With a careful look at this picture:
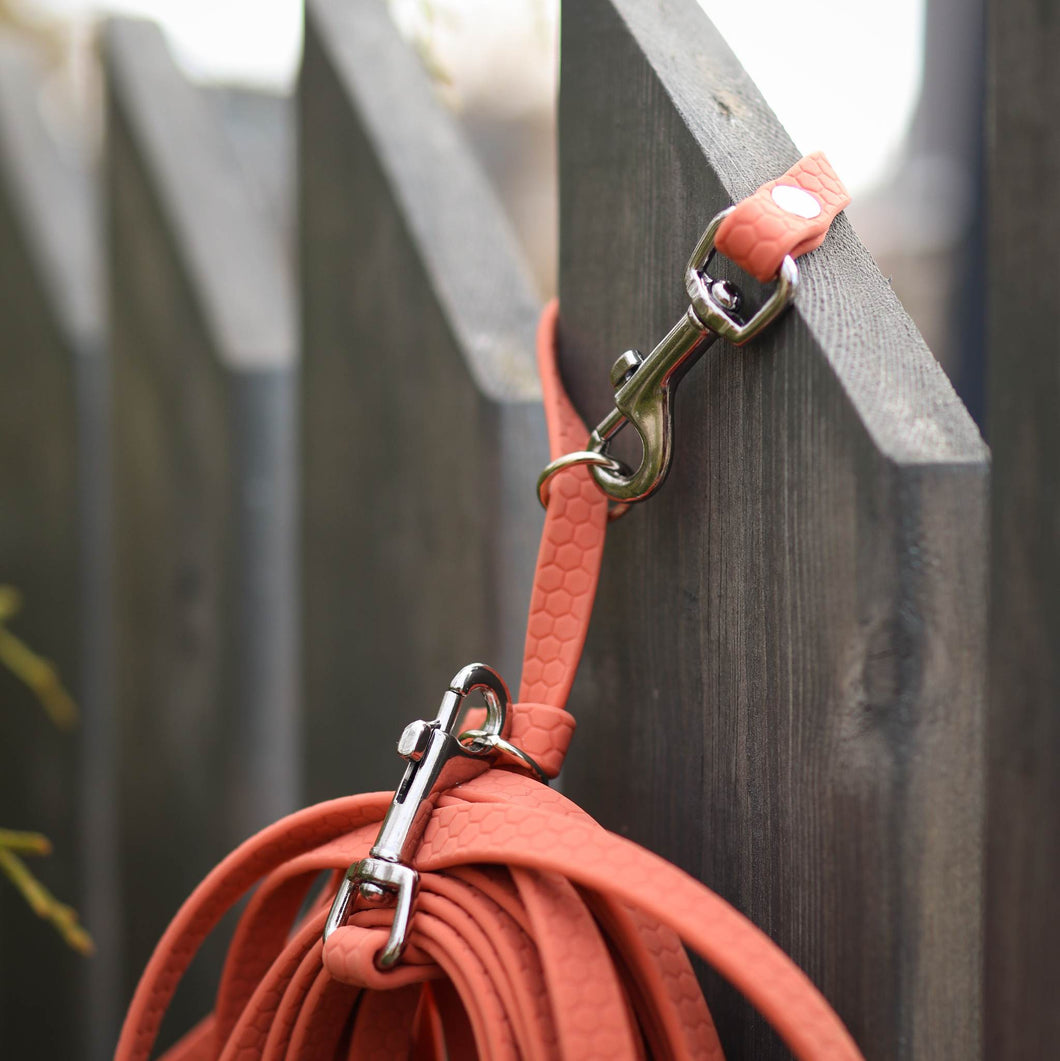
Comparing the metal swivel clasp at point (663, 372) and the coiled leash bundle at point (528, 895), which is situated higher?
the metal swivel clasp at point (663, 372)

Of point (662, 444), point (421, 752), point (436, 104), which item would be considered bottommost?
point (421, 752)

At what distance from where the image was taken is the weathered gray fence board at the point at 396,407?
0.81 metres

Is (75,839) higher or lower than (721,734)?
lower

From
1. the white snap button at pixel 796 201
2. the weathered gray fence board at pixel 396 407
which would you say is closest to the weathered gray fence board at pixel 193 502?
the weathered gray fence board at pixel 396 407

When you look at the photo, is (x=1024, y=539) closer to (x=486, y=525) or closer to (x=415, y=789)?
(x=486, y=525)

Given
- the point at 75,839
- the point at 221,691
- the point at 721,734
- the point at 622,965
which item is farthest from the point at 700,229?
the point at 75,839

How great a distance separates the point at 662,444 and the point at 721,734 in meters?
0.15

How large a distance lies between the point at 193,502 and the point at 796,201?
37.4 inches

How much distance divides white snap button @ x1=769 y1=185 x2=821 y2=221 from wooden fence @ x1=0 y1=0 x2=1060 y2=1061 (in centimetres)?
2

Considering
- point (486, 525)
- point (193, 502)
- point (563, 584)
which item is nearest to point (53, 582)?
point (193, 502)

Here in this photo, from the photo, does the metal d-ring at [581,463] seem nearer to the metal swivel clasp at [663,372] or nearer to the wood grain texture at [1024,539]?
the metal swivel clasp at [663,372]

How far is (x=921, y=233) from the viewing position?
13.8 ft

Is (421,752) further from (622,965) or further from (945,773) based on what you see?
(945,773)

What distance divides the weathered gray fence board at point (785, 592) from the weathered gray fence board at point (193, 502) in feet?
2.22
